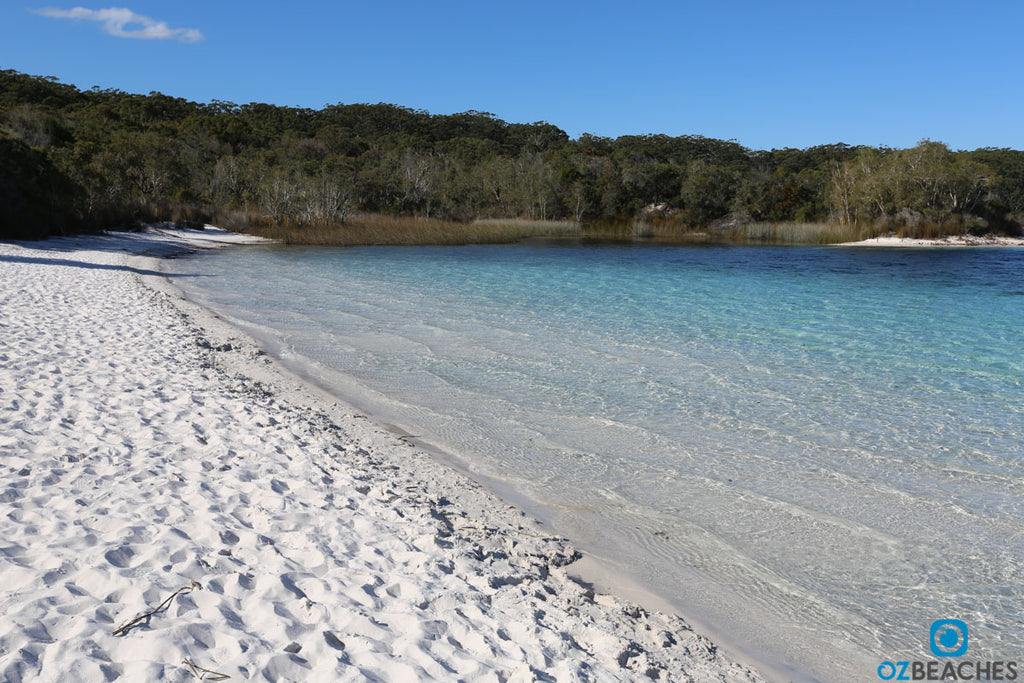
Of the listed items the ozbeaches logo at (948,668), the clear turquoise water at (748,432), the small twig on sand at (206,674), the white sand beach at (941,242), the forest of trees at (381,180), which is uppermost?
the forest of trees at (381,180)

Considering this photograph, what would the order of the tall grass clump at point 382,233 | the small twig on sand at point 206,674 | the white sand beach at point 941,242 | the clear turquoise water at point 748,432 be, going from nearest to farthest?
the small twig on sand at point 206,674
the clear turquoise water at point 748,432
the tall grass clump at point 382,233
the white sand beach at point 941,242

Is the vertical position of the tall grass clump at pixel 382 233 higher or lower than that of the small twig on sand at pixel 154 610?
higher

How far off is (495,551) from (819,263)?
31.6 m

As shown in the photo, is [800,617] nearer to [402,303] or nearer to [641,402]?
[641,402]

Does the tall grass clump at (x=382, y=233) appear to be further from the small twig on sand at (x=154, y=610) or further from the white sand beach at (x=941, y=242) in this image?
the small twig on sand at (x=154, y=610)

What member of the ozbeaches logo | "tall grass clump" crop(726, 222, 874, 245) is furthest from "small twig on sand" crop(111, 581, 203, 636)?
"tall grass clump" crop(726, 222, 874, 245)

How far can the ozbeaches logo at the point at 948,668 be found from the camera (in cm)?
338

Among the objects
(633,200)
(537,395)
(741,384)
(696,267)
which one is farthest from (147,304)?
(633,200)

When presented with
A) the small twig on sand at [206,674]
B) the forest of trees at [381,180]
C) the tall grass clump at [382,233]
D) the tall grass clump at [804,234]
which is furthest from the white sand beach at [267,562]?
the tall grass clump at [804,234]

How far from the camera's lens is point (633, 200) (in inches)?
2554

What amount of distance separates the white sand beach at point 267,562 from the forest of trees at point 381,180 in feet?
81.5

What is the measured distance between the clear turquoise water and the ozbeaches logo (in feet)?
0.23

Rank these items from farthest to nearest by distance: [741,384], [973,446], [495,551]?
[741,384] → [973,446] → [495,551]

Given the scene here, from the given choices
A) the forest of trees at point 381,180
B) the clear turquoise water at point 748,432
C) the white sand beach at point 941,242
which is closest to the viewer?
the clear turquoise water at point 748,432
